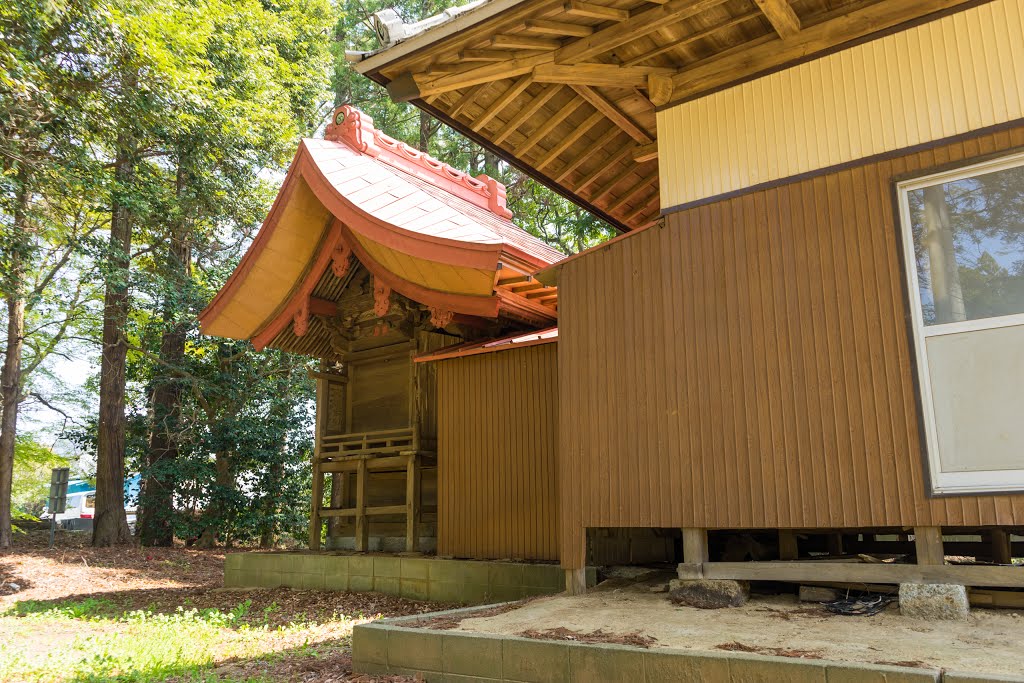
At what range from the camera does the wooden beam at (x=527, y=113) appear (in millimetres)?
7395

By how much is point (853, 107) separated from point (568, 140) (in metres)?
3.21

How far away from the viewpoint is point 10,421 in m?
17.0

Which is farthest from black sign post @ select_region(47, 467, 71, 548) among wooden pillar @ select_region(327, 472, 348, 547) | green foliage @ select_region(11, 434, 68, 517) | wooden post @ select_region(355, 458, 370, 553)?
wooden post @ select_region(355, 458, 370, 553)

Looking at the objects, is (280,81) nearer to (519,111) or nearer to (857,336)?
(519,111)

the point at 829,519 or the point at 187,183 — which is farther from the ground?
the point at 187,183

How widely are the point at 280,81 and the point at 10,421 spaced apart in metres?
10.8

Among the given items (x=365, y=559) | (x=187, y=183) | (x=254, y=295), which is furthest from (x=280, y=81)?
(x=365, y=559)

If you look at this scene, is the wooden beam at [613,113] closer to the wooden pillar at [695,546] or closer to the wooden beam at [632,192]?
the wooden beam at [632,192]

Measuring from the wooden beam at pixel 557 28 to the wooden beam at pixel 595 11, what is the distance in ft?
0.73

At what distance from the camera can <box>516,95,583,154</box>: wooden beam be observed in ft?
→ 25.1

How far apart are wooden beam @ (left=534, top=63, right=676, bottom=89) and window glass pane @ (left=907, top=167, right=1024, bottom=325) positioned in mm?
2668

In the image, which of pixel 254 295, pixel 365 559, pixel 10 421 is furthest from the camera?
pixel 10 421

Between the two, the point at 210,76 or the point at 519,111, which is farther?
the point at 210,76

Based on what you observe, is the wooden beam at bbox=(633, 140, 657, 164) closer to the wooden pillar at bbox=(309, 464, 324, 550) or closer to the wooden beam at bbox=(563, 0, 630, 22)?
the wooden beam at bbox=(563, 0, 630, 22)
